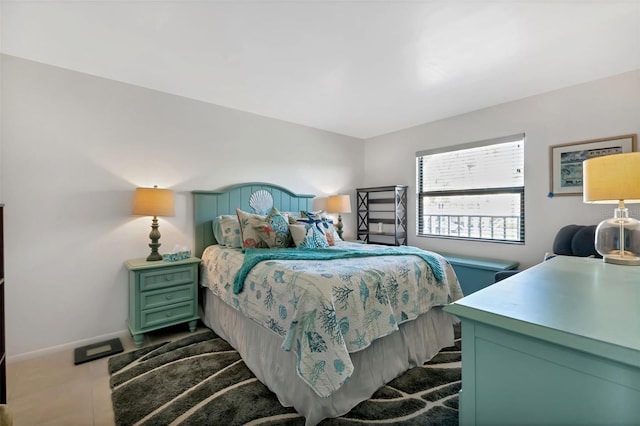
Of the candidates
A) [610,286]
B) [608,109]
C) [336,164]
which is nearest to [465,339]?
[610,286]

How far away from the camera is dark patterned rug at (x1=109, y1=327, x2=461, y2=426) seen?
156cm

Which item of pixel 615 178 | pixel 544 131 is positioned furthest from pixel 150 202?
pixel 544 131

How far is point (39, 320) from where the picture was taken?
2285mm

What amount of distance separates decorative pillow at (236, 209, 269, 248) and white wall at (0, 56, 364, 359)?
0.67 metres

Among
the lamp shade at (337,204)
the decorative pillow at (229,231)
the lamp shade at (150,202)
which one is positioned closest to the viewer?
the lamp shade at (150,202)

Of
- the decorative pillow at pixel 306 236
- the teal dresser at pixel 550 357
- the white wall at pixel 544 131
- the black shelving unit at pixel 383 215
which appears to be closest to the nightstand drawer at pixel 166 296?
the decorative pillow at pixel 306 236

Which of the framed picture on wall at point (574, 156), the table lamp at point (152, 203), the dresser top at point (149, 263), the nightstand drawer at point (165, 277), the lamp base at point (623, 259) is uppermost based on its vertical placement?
the framed picture on wall at point (574, 156)

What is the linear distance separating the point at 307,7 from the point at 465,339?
1923 millimetres

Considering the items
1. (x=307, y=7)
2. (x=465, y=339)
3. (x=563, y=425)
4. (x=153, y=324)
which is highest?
(x=307, y=7)

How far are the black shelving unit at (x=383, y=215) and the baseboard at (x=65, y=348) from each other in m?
3.18

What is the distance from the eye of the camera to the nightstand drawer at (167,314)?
2406 mm

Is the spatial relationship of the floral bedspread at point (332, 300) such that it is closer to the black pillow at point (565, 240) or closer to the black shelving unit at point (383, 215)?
the black pillow at point (565, 240)

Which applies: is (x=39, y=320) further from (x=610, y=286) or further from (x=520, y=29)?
(x=520, y=29)

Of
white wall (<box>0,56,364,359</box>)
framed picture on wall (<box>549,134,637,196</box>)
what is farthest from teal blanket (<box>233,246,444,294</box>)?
framed picture on wall (<box>549,134,637,196</box>)
